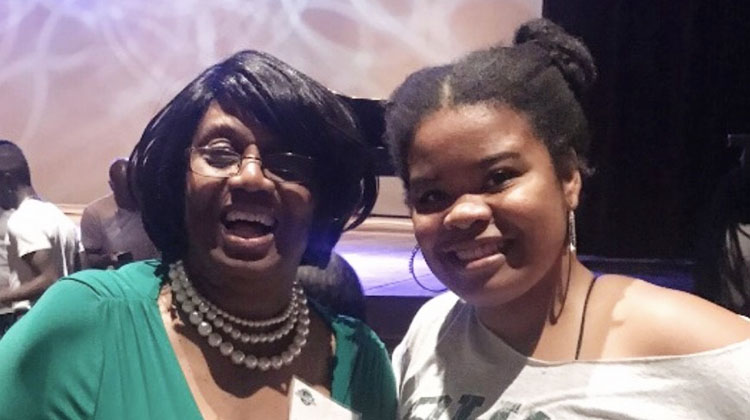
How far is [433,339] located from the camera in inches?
54.8

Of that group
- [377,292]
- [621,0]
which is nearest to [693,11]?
[621,0]

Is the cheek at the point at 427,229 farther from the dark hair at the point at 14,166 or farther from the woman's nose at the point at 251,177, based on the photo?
the dark hair at the point at 14,166

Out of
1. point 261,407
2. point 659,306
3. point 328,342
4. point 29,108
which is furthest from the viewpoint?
point 29,108

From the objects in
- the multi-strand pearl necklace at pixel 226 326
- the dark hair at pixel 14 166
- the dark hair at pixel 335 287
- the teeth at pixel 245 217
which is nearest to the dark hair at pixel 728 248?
the dark hair at pixel 335 287

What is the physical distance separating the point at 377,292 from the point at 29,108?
11.7ft

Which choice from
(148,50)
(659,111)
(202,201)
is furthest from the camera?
(148,50)

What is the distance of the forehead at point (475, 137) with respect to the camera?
45.0 inches

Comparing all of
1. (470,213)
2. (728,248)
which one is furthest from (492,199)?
(728,248)

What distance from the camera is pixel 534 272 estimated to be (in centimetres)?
116

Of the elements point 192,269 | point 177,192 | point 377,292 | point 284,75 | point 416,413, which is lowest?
point 377,292

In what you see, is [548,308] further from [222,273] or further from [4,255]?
[4,255]

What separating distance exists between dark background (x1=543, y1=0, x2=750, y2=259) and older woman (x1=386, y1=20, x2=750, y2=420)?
361cm

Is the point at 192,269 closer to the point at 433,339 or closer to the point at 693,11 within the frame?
the point at 433,339

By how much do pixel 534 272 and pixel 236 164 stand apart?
419mm
